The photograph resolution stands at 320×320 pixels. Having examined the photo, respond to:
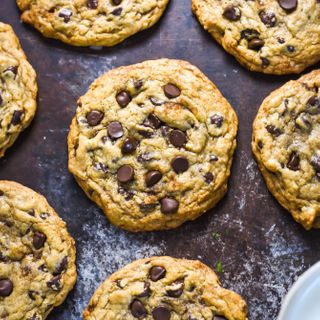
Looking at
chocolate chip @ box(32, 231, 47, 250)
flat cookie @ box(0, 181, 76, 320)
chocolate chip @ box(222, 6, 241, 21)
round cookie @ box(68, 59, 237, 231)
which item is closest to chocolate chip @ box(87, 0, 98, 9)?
round cookie @ box(68, 59, 237, 231)

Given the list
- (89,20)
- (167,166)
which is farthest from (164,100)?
(89,20)

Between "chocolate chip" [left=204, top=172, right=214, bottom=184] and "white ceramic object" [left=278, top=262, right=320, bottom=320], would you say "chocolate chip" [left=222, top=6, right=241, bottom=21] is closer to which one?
"chocolate chip" [left=204, top=172, right=214, bottom=184]

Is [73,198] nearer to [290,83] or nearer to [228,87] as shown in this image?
[228,87]

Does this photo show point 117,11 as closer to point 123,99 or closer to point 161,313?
point 123,99

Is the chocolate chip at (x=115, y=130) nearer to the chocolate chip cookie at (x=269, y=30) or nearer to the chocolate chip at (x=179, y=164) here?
the chocolate chip at (x=179, y=164)

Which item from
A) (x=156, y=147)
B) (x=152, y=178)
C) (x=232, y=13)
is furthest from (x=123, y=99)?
(x=232, y=13)
